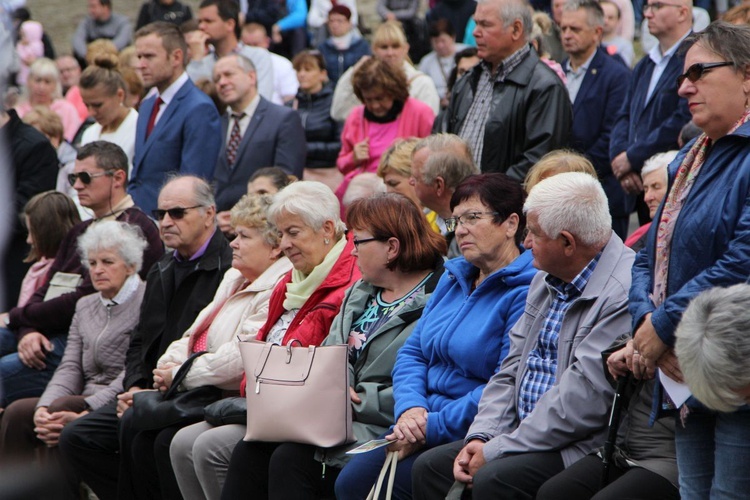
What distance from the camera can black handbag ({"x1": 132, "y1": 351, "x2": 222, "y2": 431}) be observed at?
232 inches

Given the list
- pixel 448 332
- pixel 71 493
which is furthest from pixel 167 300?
pixel 448 332

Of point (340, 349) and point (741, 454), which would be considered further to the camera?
point (340, 349)

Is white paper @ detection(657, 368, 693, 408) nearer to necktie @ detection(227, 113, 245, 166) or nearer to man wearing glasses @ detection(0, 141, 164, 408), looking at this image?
man wearing glasses @ detection(0, 141, 164, 408)

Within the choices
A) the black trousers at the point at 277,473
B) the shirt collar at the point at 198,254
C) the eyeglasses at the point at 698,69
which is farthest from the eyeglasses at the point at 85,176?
the eyeglasses at the point at 698,69

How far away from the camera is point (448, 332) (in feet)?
15.6

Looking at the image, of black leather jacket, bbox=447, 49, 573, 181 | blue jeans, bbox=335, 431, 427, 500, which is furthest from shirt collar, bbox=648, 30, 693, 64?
blue jeans, bbox=335, 431, 427, 500

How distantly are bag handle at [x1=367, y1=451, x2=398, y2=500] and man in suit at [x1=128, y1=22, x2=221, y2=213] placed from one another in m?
3.86

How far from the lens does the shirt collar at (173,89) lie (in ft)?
27.6

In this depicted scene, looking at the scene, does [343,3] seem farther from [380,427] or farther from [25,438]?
[380,427]

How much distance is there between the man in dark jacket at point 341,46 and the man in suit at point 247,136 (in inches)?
160

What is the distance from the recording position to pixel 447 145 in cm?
618

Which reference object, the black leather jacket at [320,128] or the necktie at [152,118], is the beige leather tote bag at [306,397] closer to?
the necktie at [152,118]

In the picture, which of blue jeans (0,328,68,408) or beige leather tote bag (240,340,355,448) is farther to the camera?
blue jeans (0,328,68,408)

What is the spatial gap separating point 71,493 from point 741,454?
4414mm
